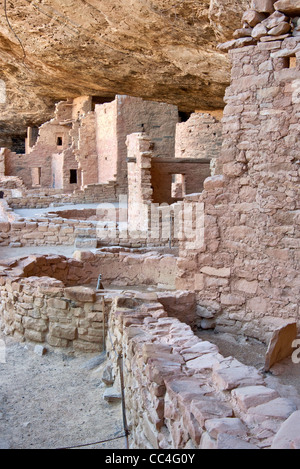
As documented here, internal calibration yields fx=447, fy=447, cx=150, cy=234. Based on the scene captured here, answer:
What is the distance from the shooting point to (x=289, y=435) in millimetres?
1886

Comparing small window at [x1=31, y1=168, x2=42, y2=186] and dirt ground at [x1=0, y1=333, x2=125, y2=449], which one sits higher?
small window at [x1=31, y1=168, x2=42, y2=186]

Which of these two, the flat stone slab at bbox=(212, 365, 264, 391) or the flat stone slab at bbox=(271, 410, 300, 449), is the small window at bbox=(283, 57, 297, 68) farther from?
the flat stone slab at bbox=(271, 410, 300, 449)

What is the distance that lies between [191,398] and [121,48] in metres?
11.5

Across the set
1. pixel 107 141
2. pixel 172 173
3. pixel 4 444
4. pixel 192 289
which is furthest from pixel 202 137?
pixel 4 444

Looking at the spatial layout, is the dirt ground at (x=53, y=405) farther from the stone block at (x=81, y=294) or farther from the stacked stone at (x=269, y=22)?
the stacked stone at (x=269, y=22)

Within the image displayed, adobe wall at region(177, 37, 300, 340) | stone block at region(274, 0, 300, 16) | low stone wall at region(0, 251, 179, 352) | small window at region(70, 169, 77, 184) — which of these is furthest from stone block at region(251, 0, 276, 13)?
small window at region(70, 169, 77, 184)

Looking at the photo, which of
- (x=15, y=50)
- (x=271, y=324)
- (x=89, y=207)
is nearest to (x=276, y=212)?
(x=271, y=324)

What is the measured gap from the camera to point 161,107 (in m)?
15.6

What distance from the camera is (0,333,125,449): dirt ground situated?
3.49m

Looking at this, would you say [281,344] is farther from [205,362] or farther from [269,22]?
[269,22]

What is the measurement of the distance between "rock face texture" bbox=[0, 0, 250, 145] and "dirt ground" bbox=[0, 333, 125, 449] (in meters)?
5.81

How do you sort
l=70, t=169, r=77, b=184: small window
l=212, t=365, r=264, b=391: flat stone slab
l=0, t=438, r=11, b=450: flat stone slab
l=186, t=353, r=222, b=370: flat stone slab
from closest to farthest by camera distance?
1. l=212, t=365, r=264, b=391: flat stone slab
2. l=186, t=353, r=222, b=370: flat stone slab
3. l=0, t=438, r=11, b=450: flat stone slab
4. l=70, t=169, r=77, b=184: small window

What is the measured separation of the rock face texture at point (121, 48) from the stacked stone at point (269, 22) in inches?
109
